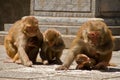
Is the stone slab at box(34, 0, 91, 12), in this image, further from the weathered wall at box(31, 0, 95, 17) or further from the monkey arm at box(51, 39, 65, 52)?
the monkey arm at box(51, 39, 65, 52)

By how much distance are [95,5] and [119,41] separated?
4.74 feet

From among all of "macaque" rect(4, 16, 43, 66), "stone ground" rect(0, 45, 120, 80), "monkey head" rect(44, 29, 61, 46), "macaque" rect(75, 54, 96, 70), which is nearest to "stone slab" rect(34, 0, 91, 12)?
"macaque" rect(4, 16, 43, 66)

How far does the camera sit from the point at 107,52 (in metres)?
6.50

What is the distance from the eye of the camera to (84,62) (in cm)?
673

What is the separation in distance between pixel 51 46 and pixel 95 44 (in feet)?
4.91

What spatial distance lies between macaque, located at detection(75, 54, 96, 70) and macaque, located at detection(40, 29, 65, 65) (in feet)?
3.11

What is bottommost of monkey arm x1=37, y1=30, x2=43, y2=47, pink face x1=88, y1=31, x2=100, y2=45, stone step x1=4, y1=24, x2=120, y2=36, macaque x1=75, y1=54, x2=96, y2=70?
stone step x1=4, y1=24, x2=120, y2=36

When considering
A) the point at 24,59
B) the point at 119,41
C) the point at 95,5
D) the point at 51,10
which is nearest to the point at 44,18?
the point at 51,10

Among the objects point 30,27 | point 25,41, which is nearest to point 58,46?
point 25,41

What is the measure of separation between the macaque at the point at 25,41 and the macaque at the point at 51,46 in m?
0.11

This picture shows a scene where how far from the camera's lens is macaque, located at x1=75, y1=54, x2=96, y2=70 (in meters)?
6.61

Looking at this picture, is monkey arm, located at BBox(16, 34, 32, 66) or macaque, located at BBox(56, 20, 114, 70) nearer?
macaque, located at BBox(56, 20, 114, 70)

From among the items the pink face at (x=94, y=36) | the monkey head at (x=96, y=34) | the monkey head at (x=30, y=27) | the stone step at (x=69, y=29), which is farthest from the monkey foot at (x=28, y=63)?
the stone step at (x=69, y=29)

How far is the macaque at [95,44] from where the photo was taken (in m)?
6.37
